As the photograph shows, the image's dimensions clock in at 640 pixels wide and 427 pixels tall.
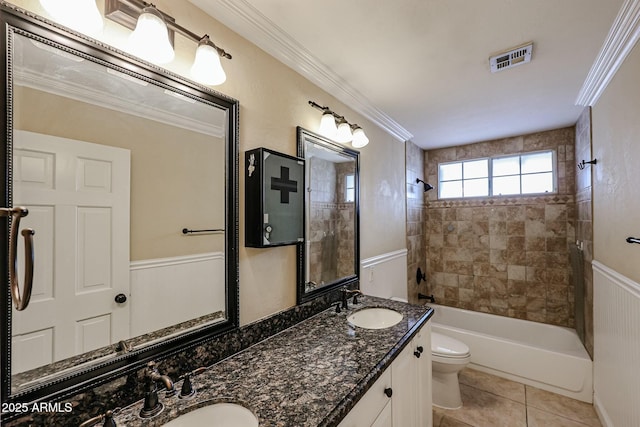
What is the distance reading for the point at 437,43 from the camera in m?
1.50

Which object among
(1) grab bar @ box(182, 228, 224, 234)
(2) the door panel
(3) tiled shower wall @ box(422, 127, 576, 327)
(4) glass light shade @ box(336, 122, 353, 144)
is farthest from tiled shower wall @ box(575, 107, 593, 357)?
(2) the door panel

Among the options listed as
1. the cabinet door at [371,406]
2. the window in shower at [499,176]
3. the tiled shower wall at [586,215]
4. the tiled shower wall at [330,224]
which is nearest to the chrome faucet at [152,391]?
the cabinet door at [371,406]

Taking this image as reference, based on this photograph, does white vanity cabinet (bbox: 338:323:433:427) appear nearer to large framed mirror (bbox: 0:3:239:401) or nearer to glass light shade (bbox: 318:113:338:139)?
large framed mirror (bbox: 0:3:239:401)

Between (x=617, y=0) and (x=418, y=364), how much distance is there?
6.33ft

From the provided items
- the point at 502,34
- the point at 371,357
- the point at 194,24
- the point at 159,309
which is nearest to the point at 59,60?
the point at 194,24

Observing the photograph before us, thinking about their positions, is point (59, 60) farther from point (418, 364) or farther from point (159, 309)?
point (418, 364)

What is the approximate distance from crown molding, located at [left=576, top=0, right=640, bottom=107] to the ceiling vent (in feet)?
1.10

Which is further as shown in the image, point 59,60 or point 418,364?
point 418,364

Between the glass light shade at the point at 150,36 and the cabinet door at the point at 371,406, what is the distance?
1.33 m

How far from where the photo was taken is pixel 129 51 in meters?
0.94

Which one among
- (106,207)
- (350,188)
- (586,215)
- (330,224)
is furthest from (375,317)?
(586,215)

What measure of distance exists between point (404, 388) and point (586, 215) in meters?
2.28

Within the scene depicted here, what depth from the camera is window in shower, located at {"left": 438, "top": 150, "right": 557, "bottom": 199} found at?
122 inches

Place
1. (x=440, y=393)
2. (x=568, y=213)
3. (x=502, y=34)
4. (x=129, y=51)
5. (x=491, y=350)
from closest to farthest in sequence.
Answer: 1. (x=129, y=51)
2. (x=502, y=34)
3. (x=440, y=393)
4. (x=491, y=350)
5. (x=568, y=213)
